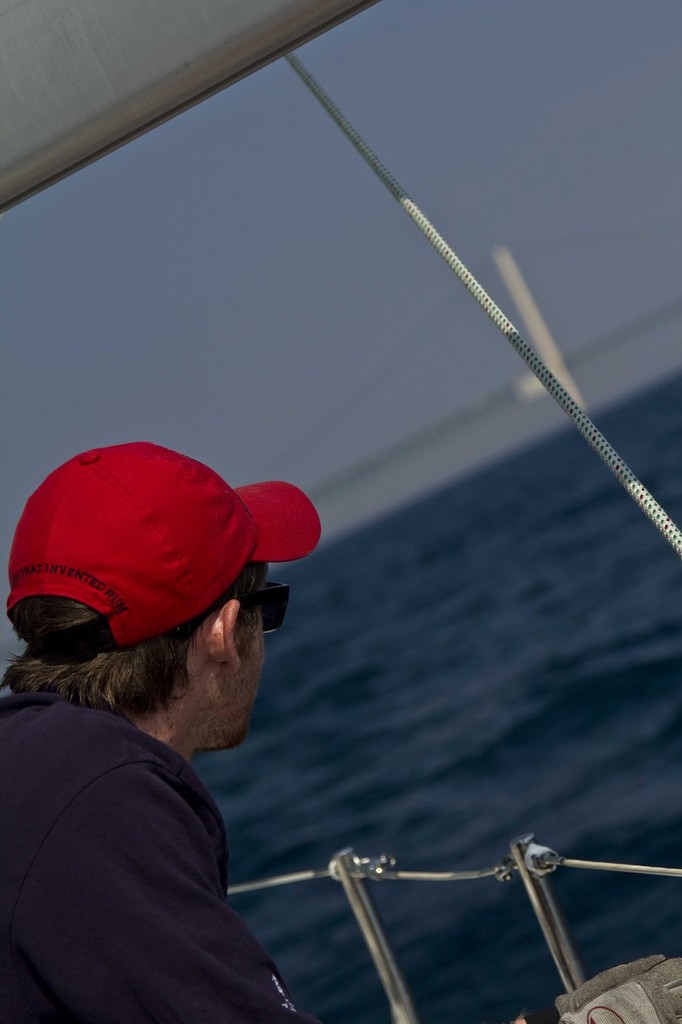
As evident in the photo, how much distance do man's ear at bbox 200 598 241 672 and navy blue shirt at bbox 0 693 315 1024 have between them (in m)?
0.16

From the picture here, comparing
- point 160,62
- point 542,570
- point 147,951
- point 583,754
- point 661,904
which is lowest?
point 147,951

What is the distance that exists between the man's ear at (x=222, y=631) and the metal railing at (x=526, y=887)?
606mm

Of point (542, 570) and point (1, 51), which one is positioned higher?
point (542, 570)

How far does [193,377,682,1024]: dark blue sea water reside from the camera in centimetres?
636

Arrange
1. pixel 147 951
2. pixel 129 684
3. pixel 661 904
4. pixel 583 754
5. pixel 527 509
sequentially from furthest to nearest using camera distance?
pixel 527 509
pixel 583 754
pixel 661 904
pixel 129 684
pixel 147 951

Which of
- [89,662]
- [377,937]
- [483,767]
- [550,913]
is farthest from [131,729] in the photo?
[483,767]

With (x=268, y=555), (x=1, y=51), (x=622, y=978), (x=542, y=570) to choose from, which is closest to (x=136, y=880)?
(x=268, y=555)

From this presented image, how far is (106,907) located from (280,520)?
39cm

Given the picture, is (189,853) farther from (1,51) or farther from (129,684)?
(1,51)

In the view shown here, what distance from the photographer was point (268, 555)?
41.6 inches

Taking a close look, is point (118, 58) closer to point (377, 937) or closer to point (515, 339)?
point (515, 339)

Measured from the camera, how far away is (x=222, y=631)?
102cm

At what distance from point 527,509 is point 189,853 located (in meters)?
37.5

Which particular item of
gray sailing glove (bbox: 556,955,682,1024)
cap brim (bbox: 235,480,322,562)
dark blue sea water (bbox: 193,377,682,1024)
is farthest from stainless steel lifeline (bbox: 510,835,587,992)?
dark blue sea water (bbox: 193,377,682,1024)
